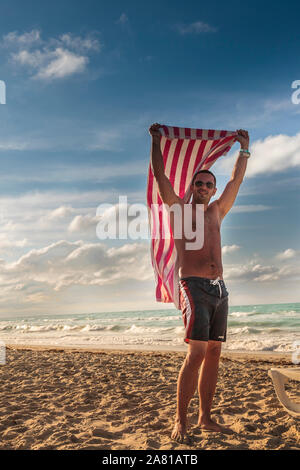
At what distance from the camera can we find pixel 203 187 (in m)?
3.76

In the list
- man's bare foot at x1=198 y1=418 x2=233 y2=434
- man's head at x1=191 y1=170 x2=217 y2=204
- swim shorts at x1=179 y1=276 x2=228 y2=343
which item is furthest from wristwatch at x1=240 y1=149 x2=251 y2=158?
man's bare foot at x1=198 y1=418 x2=233 y2=434

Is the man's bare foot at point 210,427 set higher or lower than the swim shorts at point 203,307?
lower

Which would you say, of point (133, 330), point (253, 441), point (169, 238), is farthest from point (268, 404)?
point (133, 330)

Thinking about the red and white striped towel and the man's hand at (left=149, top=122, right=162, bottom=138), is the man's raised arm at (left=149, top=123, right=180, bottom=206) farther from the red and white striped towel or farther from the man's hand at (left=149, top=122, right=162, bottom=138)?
the red and white striped towel

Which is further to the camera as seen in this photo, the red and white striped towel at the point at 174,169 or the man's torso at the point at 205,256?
the red and white striped towel at the point at 174,169

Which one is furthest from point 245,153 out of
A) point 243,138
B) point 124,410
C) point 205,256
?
point 124,410

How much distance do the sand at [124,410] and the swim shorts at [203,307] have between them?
90cm

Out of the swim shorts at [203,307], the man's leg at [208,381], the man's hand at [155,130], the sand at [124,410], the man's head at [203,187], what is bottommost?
the sand at [124,410]

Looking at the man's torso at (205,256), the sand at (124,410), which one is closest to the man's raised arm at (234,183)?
the man's torso at (205,256)

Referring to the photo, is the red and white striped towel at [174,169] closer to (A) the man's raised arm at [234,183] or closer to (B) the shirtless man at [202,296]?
(A) the man's raised arm at [234,183]

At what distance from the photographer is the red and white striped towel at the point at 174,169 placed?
4332 millimetres

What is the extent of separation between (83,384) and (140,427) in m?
2.29
